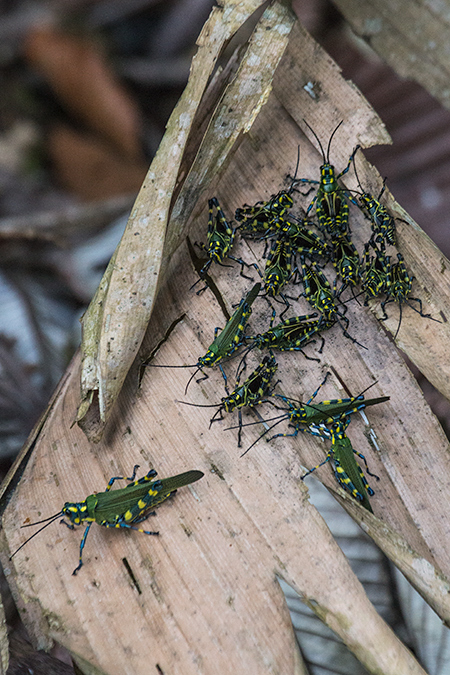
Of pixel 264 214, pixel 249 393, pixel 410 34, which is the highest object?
pixel 410 34

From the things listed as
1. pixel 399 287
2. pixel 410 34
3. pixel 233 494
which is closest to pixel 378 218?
pixel 399 287

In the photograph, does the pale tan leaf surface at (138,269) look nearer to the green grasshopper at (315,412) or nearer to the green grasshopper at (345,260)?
the green grasshopper at (315,412)

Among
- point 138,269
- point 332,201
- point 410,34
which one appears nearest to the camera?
point 138,269

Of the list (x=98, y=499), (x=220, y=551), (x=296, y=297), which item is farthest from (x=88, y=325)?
(x=220, y=551)

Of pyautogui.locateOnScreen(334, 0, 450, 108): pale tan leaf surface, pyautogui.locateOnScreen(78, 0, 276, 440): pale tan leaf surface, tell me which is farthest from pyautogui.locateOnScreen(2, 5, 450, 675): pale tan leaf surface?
pyautogui.locateOnScreen(334, 0, 450, 108): pale tan leaf surface

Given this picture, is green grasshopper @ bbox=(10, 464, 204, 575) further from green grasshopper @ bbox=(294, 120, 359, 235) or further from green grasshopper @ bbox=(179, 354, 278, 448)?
green grasshopper @ bbox=(294, 120, 359, 235)

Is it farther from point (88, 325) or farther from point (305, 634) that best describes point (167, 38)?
point (305, 634)

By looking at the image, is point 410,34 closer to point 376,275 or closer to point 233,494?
point 376,275
